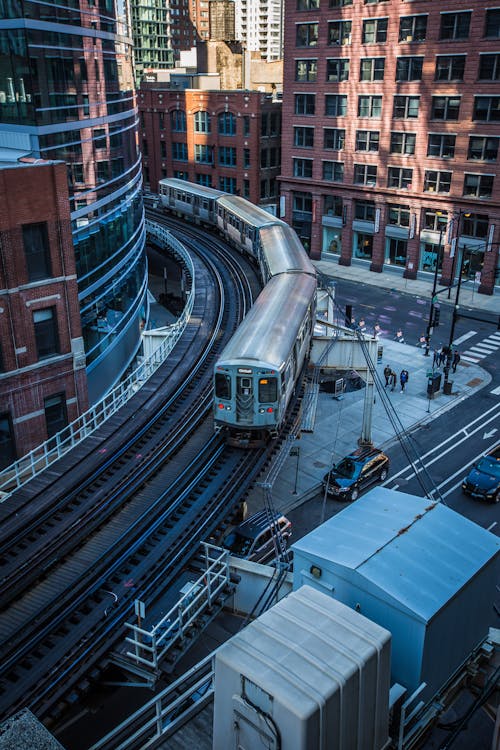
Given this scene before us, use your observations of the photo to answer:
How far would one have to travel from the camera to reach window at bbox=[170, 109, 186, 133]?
8669 centimetres

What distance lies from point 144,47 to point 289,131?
4794 inches

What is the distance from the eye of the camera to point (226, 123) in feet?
267

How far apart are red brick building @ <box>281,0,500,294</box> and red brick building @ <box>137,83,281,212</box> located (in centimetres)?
653

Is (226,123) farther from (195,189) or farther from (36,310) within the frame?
(36,310)

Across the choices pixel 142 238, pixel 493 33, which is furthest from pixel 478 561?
pixel 493 33

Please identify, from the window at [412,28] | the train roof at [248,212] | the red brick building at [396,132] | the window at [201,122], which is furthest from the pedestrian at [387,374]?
the window at [201,122]

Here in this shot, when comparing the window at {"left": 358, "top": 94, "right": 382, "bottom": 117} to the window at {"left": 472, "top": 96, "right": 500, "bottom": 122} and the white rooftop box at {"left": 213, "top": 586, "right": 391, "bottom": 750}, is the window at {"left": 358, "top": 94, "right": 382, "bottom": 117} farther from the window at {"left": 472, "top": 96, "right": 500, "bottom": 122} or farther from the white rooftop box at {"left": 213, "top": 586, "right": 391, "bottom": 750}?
the white rooftop box at {"left": 213, "top": 586, "right": 391, "bottom": 750}

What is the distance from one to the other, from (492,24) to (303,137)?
72.0 feet

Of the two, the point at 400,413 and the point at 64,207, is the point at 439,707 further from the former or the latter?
the point at 400,413

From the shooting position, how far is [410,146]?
64438mm

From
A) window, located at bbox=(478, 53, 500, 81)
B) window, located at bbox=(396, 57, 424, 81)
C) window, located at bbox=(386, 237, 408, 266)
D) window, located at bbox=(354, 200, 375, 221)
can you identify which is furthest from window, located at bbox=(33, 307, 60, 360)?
window, located at bbox=(396, 57, 424, 81)

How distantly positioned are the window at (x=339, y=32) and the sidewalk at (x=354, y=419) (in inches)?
1315

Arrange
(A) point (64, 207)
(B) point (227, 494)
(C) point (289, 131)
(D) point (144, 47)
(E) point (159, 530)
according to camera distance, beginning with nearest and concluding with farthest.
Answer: (E) point (159, 530)
(B) point (227, 494)
(A) point (64, 207)
(C) point (289, 131)
(D) point (144, 47)

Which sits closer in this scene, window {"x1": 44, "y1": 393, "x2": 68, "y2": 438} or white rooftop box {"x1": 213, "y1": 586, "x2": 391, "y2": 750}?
white rooftop box {"x1": 213, "y1": 586, "x2": 391, "y2": 750}
